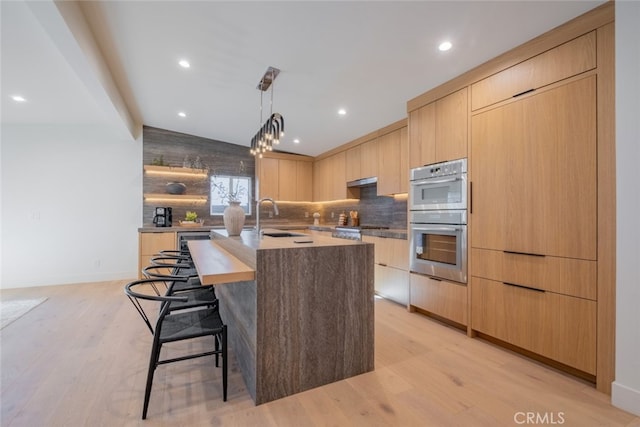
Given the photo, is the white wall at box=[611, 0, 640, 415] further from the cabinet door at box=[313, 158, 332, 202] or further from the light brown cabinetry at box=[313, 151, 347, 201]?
the cabinet door at box=[313, 158, 332, 202]

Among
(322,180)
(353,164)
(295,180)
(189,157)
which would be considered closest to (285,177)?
(295,180)

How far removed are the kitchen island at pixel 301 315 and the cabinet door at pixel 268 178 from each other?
363 centimetres

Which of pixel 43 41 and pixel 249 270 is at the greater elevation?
pixel 43 41

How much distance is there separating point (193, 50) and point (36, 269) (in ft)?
14.3

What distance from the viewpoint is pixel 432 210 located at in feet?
9.46

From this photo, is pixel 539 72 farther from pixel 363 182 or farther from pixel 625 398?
pixel 363 182

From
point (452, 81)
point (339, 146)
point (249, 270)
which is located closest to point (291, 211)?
point (339, 146)

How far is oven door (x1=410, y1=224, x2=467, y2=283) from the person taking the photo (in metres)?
2.59

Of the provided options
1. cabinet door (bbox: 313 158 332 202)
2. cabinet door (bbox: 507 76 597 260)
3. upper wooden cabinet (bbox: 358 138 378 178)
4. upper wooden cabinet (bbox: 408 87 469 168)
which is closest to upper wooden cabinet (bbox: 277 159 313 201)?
cabinet door (bbox: 313 158 332 202)

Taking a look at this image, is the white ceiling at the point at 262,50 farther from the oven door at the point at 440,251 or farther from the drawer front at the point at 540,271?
the drawer front at the point at 540,271

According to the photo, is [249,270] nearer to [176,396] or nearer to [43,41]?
[176,396]

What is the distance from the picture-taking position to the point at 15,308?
3275mm

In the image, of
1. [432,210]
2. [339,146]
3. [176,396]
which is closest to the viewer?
[176,396]

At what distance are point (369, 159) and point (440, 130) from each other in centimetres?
167
